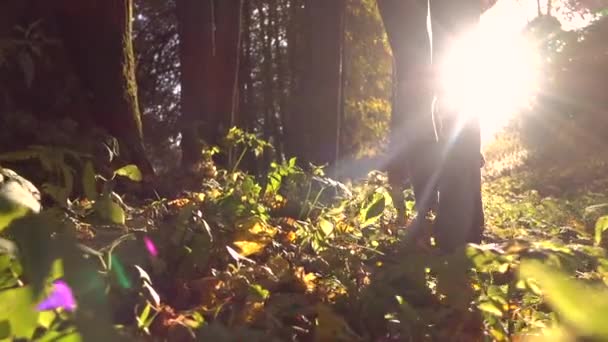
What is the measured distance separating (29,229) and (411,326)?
3.12 feet

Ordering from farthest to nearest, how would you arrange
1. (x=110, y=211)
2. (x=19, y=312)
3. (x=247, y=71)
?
(x=247, y=71)
(x=110, y=211)
(x=19, y=312)

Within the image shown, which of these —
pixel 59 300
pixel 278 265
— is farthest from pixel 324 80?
pixel 59 300

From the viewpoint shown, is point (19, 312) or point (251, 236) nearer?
point (19, 312)

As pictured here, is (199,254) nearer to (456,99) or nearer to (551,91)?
(456,99)

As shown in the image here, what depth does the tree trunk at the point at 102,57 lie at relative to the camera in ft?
15.9

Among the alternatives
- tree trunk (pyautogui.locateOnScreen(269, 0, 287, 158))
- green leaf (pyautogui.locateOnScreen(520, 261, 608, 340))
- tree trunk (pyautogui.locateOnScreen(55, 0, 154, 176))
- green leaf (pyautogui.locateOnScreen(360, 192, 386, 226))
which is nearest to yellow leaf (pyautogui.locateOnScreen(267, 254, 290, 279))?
green leaf (pyautogui.locateOnScreen(360, 192, 386, 226))

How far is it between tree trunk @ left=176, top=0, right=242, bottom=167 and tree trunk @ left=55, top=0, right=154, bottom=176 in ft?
4.23

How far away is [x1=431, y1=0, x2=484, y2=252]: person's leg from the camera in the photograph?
8.52ft

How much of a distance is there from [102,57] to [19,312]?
163 inches

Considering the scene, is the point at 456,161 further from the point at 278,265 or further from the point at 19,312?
the point at 19,312

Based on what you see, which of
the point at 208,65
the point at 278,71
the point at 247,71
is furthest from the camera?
the point at 278,71

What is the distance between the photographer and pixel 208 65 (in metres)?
6.74

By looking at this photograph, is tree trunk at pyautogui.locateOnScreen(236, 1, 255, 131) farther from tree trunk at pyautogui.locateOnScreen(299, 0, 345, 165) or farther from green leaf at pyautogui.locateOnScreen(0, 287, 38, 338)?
green leaf at pyautogui.locateOnScreen(0, 287, 38, 338)

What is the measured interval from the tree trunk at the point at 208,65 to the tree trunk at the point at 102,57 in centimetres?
129
